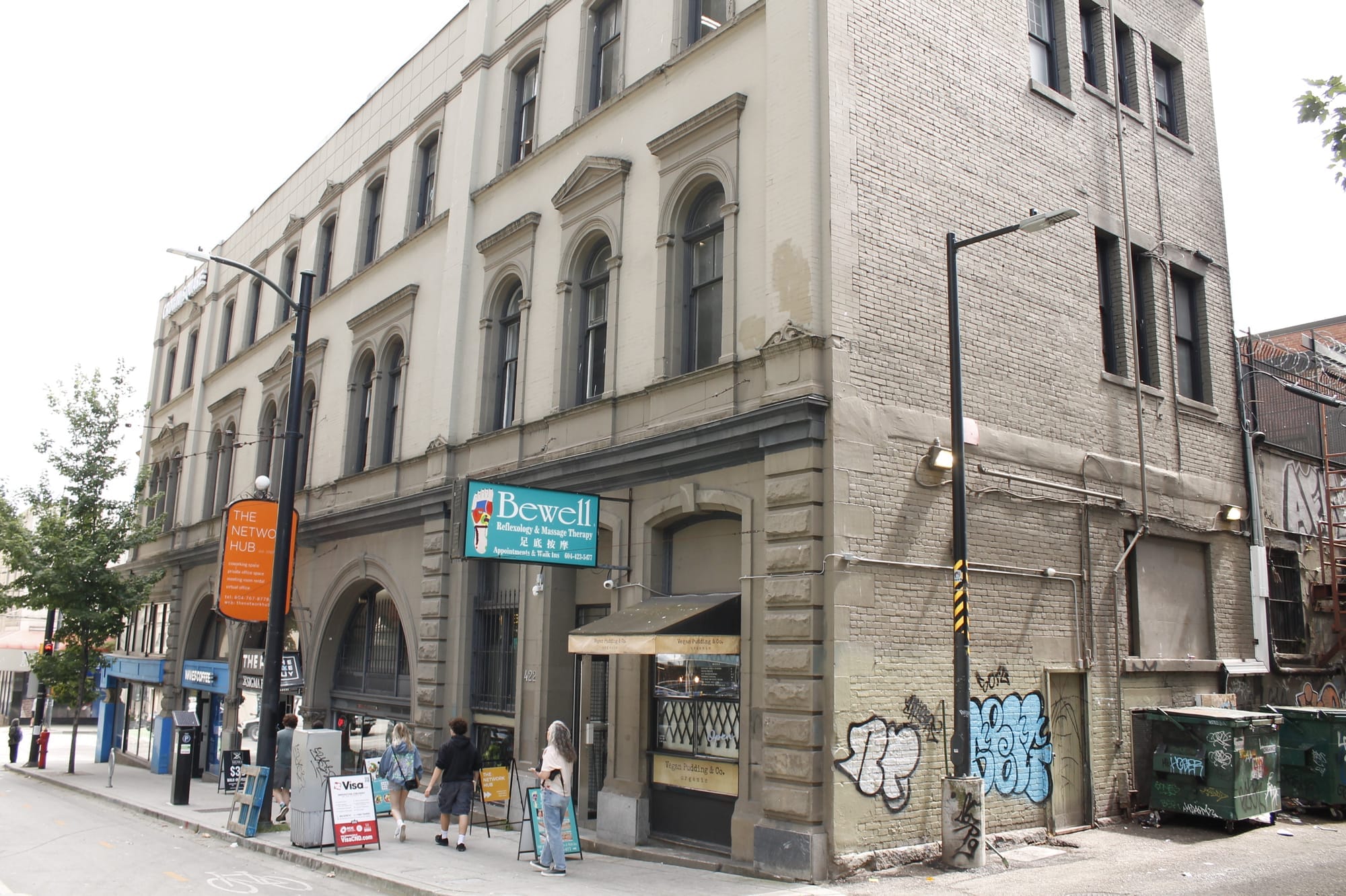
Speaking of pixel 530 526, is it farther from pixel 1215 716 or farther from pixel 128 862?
pixel 1215 716

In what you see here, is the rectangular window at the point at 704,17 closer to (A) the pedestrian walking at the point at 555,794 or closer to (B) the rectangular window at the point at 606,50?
(B) the rectangular window at the point at 606,50

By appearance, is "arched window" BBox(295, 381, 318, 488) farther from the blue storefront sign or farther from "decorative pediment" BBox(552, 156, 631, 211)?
"decorative pediment" BBox(552, 156, 631, 211)

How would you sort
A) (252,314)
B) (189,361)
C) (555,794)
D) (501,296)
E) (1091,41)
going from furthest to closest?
(189,361), (252,314), (501,296), (1091,41), (555,794)

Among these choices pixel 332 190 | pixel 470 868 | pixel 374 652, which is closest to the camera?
pixel 470 868

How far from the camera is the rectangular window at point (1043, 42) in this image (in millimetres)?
16625

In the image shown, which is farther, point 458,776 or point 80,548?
point 80,548

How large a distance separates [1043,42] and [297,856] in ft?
53.5

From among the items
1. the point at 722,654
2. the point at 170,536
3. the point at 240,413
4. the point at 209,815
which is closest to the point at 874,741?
the point at 722,654

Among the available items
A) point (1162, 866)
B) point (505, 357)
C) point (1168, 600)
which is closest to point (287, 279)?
point (505, 357)

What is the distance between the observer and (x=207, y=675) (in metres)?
27.9

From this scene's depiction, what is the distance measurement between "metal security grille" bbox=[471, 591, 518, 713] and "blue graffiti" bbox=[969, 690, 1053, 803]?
24.6 feet

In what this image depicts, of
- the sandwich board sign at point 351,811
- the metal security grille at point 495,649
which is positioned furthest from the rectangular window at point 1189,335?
the sandwich board sign at point 351,811

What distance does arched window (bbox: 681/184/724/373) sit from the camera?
14328 millimetres

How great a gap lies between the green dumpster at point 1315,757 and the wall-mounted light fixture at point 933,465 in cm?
678
